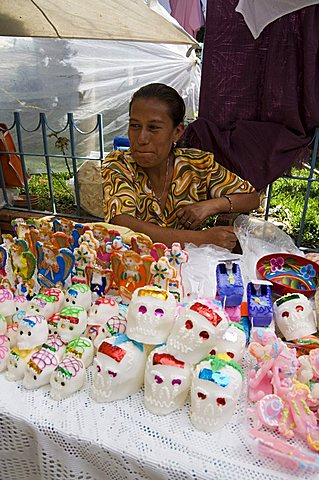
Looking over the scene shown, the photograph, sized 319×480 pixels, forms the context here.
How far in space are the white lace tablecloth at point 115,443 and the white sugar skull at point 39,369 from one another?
0.02 metres

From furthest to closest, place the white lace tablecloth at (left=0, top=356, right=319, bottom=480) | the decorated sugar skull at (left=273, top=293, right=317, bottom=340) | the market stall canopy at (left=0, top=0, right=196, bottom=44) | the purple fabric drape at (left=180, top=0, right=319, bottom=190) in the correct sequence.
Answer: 1. the market stall canopy at (left=0, top=0, right=196, bottom=44)
2. the purple fabric drape at (left=180, top=0, right=319, bottom=190)
3. the decorated sugar skull at (left=273, top=293, right=317, bottom=340)
4. the white lace tablecloth at (left=0, top=356, right=319, bottom=480)

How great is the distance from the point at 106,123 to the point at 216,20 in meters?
3.21

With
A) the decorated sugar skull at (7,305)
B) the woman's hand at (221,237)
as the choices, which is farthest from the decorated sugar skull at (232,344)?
the woman's hand at (221,237)

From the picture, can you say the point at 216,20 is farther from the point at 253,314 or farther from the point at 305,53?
the point at 253,314

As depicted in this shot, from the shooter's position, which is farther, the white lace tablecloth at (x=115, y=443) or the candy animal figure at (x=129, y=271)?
the candy animal figure at (x=129, y=271)

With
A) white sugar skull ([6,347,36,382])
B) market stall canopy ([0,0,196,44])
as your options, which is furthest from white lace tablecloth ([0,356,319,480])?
market stall canopy ([0,0,196,44])

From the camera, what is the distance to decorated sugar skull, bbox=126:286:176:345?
0.75m

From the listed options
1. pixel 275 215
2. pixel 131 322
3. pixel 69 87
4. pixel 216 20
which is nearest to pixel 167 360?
pixel 131 322

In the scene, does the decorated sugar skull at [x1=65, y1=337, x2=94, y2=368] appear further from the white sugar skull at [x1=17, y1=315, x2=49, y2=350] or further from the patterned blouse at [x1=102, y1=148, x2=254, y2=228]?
the patterned blouse at [x1=102, y1=148, x2=254, y2=228]

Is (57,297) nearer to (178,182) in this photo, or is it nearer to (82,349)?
(82,349)

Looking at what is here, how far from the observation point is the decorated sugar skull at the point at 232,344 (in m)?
0.78

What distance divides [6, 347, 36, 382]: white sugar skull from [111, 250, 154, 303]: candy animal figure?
258mm

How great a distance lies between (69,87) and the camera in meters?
4.59

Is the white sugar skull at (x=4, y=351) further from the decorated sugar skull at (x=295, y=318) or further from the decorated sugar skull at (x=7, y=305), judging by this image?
the decorated sugar skull at (x=295, y=318)
